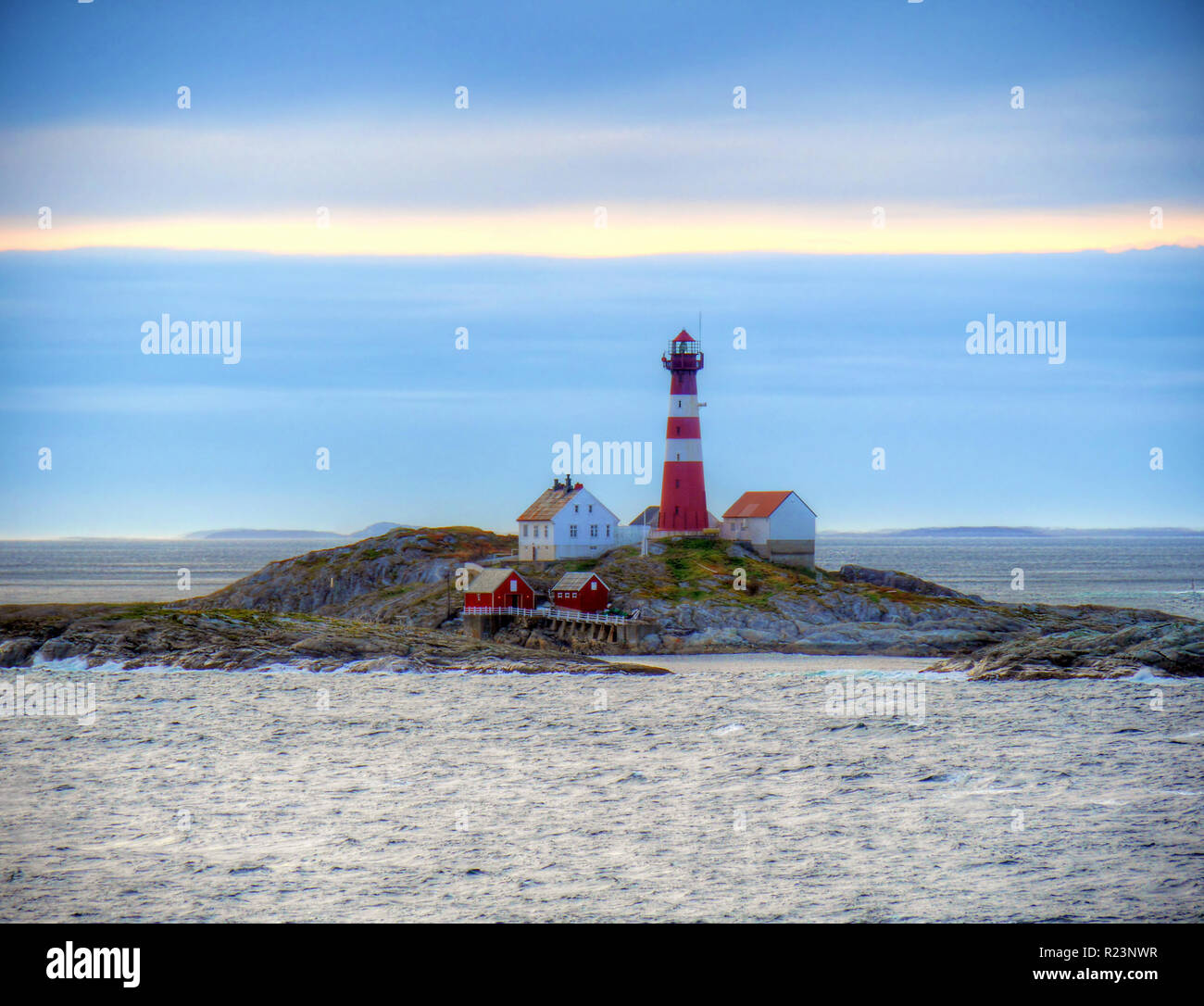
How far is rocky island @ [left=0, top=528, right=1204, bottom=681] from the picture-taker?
47688 millimetres

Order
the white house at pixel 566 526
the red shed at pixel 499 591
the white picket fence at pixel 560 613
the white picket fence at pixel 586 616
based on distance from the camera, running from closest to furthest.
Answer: the white picket fence at pixel 586 616 → the white picket fence at pixel 560 613 → the red shed at pixel 499 591 → the white house at pixel 566 526

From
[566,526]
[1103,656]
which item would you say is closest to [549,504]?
[566,526]

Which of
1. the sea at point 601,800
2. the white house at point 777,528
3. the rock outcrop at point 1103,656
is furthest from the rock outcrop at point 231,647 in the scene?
the white house at point 777,528

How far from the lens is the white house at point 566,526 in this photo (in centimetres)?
6950

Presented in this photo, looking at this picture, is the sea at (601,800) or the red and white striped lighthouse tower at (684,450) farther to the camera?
the red and white striped lighthouse tower at (684,450)

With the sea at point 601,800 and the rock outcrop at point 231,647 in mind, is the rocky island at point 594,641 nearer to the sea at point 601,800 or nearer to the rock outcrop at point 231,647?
the rock outcrop at point 231,647

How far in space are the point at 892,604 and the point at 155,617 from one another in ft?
117

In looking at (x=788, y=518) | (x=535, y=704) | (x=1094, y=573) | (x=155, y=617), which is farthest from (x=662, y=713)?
(x=1094, y=573)

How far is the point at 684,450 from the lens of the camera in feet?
235

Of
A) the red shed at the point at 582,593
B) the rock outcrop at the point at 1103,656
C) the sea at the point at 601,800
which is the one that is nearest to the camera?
the sea at the point at 601,800

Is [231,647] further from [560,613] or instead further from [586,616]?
[586,616]

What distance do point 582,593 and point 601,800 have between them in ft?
116

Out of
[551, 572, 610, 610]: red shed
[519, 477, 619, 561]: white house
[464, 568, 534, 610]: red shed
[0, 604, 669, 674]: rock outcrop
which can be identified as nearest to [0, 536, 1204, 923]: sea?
[0, 604, 669, 674]: rock outcrop
